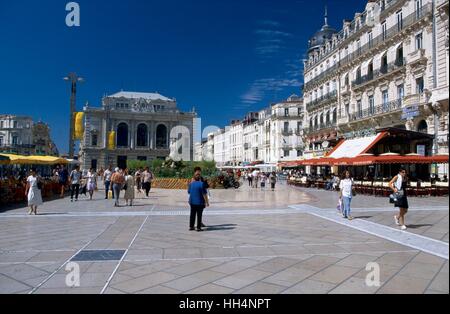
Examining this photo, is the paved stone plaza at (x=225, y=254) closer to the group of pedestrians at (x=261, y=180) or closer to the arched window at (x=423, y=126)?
the group of pedestrians at (x=261, y=180)

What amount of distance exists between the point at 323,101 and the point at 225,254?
36061 mm

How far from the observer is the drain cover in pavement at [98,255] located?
19.3 ft

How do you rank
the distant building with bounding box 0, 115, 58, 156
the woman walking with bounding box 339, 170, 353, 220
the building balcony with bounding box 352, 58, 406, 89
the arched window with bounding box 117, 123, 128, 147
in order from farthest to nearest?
the distant building with bounding box 0, 115, 58, 156 < the arched window with bounding box 117, 123, 128, 147 < the building balcony with bounding box 352, 58, 406, 89 < the woman walking with bounding box 339, 170, 353, 220

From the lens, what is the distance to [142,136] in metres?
77.9

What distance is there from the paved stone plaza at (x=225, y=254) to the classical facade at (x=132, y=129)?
211 ft

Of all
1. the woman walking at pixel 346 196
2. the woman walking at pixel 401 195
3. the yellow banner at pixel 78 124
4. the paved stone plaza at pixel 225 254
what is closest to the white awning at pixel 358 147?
the paved stone plaza at pixel 225 254

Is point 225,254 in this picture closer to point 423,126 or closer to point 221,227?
point 221,227

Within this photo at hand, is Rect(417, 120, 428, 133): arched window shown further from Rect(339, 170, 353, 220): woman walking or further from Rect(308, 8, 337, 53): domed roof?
Rect(308, 8, 337, 53): domed roof

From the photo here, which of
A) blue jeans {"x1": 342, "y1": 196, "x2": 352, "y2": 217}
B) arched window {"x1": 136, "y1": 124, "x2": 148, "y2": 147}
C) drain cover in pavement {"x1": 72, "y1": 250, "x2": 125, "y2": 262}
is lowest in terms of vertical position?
drain cover in pavement {"x1": 72, "y1": 250, "x2": 125, "y2": 262}

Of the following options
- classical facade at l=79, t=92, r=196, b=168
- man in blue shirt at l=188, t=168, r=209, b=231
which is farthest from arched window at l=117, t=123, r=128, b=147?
man in blue shirt at l=188, t=168, r=209, b=231

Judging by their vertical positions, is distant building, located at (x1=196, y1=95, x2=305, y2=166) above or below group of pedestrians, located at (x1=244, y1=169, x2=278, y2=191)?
above

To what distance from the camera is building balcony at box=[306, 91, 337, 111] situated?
124 feet

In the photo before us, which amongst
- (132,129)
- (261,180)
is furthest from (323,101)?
(132,129)

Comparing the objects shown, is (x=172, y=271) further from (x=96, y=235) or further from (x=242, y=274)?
(x=96, y=235)
